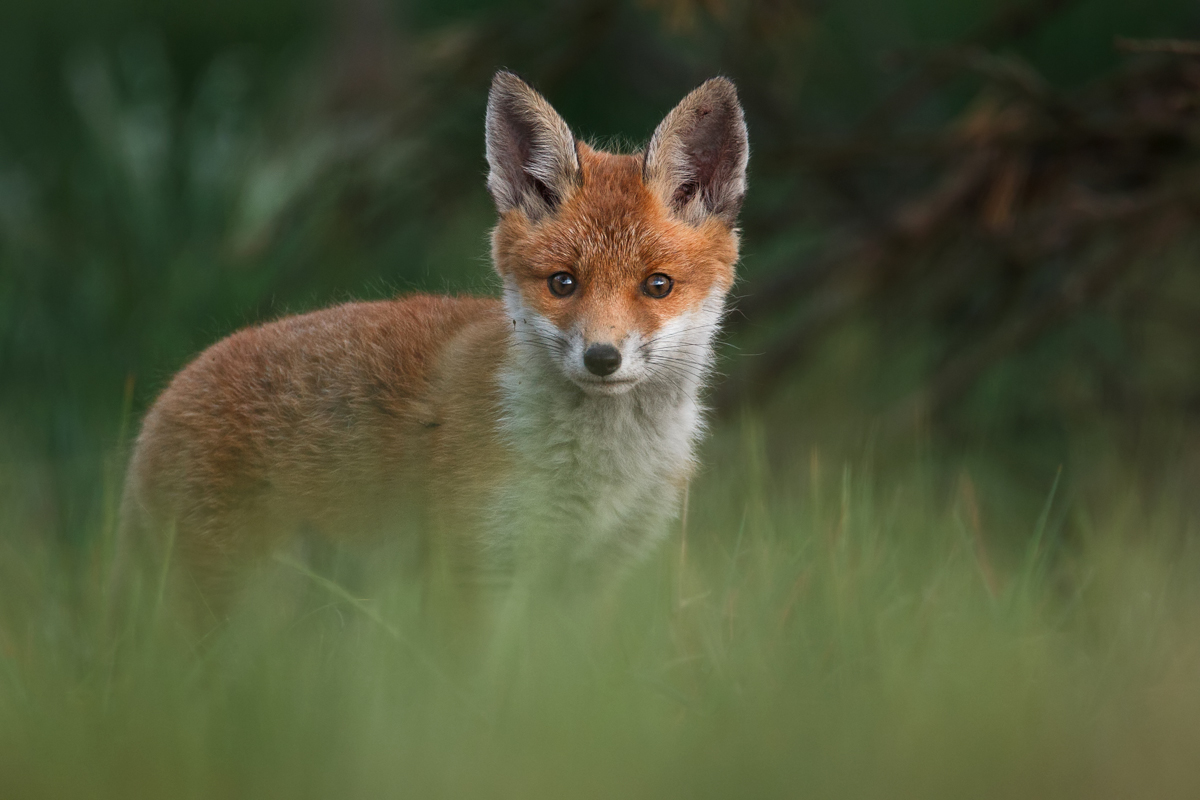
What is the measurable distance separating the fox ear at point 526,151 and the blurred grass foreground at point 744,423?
1.22m

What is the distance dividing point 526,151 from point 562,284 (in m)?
0.56

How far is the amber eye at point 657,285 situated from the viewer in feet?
12.3

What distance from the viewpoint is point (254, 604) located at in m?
3.25

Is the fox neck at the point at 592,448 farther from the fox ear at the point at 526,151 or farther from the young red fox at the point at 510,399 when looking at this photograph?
the fox ear at the point at 526,151

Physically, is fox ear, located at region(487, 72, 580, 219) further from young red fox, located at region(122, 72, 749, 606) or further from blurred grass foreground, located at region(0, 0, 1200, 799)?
blurred grass foreground, located at region(0, 0, 1200, 799)

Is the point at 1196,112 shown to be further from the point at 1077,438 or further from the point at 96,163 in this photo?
the point at 96,163

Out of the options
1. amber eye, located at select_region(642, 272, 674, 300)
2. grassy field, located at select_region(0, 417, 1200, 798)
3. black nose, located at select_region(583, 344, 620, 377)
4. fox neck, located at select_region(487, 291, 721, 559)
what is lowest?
grassy field, located at select_region(0, 417, 1200, 798)

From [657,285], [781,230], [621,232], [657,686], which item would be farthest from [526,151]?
[781,230]

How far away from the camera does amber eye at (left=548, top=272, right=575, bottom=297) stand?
146 inches

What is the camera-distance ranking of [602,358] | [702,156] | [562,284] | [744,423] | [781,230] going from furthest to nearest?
[781,230], [744,423], [702,156], [562,284], [602,358]

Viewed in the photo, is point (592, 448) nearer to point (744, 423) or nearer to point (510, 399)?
point (510, 399)

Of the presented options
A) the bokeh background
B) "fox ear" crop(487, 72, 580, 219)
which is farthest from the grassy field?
Result: the bokeh background

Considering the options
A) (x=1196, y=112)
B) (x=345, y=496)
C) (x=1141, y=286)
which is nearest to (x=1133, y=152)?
(x=1196, y=112)

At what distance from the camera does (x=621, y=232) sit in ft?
12.3
